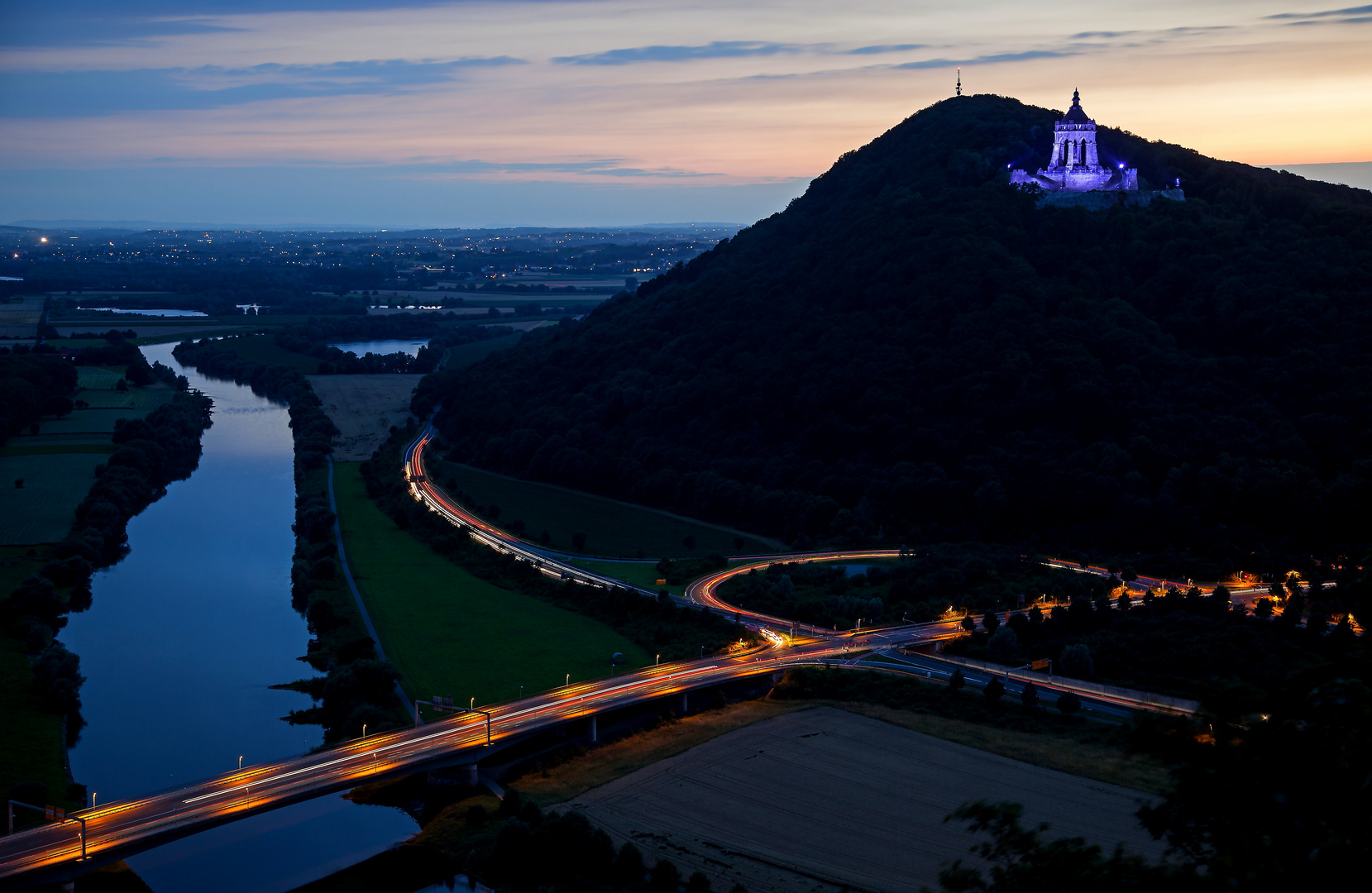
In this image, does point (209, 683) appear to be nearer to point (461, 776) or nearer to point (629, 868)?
point (461, 776)

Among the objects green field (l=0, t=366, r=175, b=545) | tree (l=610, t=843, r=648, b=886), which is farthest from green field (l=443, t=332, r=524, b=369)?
tree (l=610, t=843, r=648, b=886)

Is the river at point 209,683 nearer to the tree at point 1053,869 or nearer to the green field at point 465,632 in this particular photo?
the green field at point 465,632

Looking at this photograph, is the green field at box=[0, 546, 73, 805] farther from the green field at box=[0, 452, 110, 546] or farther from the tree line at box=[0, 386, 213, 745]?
the green field at box=[0, 452, 110, 546]

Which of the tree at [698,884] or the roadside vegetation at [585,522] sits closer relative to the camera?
the tree at [698,884]

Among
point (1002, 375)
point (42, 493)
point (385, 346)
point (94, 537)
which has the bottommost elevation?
point (94, 537)

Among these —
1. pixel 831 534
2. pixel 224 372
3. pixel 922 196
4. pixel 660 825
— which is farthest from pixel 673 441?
pixel 224 372

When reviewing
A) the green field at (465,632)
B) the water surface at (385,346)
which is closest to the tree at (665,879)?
the green field at (465,632)

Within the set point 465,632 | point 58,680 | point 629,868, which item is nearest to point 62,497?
point 58,680
